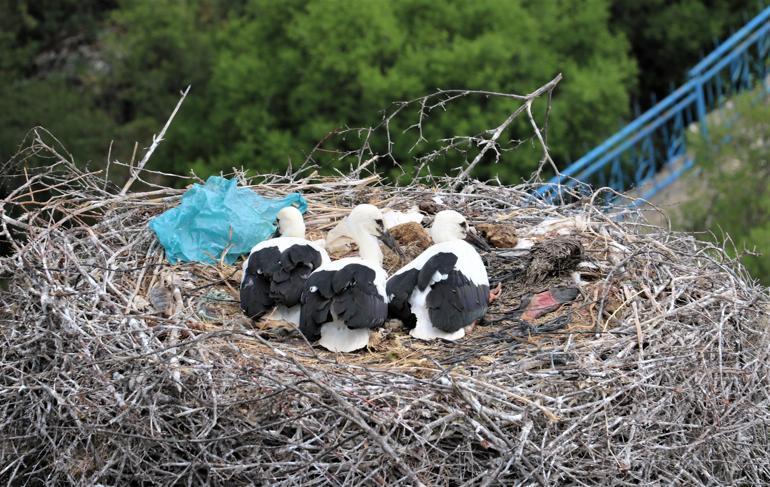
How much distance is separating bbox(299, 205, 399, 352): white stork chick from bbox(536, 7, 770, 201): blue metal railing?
5.57 m

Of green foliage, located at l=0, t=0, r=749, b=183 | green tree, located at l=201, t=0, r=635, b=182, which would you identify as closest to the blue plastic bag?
green foliage, located at l=0, t=0, r=749, b=183

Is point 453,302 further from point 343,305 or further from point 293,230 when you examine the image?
point 293,230

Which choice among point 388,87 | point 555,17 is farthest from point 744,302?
point 555,17

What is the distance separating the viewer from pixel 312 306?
6.23m

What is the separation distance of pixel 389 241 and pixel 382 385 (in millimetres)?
1755

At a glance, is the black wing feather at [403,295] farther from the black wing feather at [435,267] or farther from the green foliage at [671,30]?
the green foliage at [671,30]

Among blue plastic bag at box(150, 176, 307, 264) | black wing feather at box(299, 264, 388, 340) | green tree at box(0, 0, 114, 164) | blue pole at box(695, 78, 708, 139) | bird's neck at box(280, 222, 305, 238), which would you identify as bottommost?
green tree at box(0, 0, 114, 164)

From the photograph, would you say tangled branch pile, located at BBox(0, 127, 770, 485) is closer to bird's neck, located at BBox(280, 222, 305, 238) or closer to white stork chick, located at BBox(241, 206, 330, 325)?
white stork chick, located at BBox(241, 206, 330, 325)

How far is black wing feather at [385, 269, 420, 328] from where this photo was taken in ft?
21.3

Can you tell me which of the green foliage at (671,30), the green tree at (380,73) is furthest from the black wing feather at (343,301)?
the green foliage at (671,30)

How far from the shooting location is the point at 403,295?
6.47 meters

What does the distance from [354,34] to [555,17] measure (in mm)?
2838

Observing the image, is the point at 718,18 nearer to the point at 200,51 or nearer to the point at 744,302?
the point at 200,51

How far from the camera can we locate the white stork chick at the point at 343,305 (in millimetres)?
6188
